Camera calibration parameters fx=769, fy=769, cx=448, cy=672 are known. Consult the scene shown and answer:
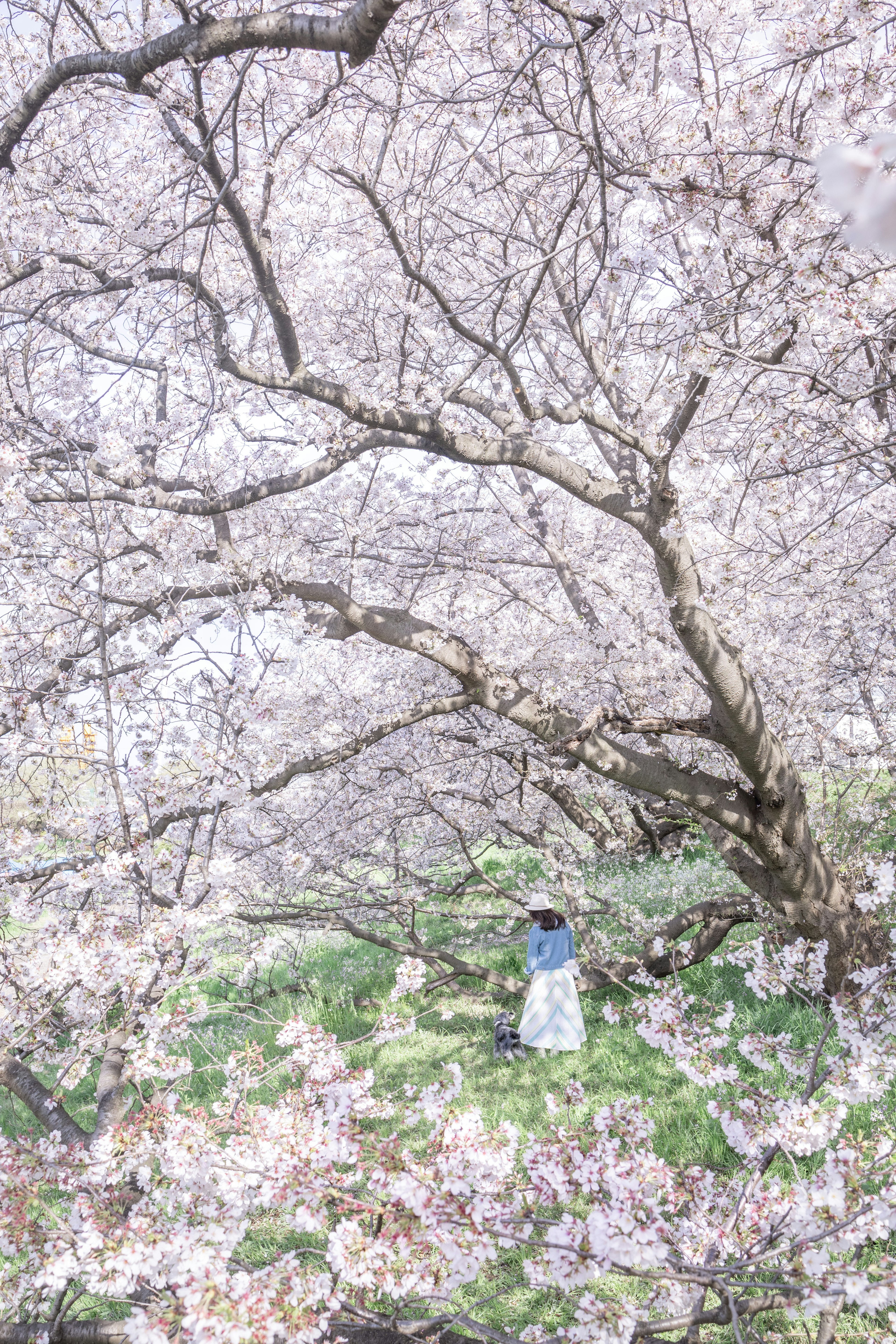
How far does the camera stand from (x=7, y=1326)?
2303 mm

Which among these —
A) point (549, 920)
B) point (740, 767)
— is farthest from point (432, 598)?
point (740, 767)

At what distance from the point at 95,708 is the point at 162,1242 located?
2.50m

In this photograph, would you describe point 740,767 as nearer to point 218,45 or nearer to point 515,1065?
point 515,1065

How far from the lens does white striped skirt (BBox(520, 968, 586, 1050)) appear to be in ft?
17.6

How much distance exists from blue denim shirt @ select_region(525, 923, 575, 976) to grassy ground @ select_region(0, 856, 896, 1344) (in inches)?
22.6

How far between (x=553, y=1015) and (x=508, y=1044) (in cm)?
38

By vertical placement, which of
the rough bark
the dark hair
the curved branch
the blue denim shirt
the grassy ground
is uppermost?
the curved branch

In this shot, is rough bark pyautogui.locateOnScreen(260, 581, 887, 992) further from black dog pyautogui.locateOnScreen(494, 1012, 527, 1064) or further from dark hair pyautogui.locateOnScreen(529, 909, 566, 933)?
black dog pyautogui.locateOnScreen(494, 1012, 527, 1064)

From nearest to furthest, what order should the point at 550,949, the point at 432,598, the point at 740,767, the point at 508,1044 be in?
the point at 740,767 < the point at 508,1044 < the point at 550,949 < the point at 432,598

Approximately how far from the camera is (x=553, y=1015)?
543cm

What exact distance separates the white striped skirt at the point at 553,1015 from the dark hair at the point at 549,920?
309 millimetres

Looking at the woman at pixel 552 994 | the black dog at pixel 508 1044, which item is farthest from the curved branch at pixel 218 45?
the black dog at pixel 508 1044

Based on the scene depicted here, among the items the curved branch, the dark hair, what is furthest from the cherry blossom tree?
the dark hair

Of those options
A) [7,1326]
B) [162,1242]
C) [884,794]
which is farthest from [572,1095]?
[884,794]
